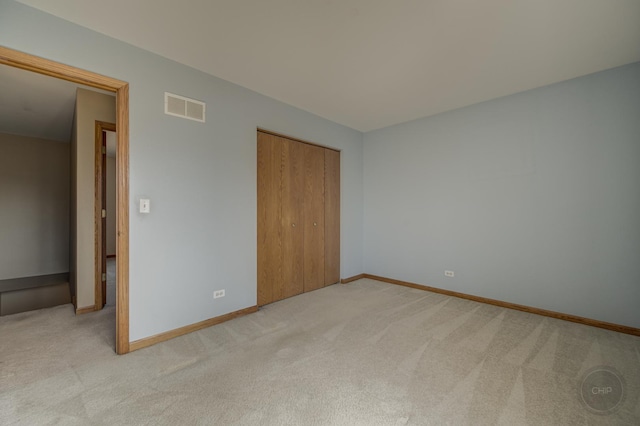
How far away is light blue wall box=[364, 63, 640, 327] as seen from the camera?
2658mm

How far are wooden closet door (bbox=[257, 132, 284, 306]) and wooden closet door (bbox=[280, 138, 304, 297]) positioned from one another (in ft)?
0.28

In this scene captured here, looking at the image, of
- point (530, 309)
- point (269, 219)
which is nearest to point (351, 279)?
point (269, 219)

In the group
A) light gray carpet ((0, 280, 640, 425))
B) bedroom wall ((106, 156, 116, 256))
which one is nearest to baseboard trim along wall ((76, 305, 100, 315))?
light gray carpet ((0, 280, 640, 425))

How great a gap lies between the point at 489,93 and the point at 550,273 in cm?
231

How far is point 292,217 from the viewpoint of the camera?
3748 mm

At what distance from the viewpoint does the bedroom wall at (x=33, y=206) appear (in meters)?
4.63

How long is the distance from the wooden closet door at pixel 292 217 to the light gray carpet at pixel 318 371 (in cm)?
75

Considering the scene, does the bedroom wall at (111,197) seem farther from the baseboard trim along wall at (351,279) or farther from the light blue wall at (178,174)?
the baseboard trim along wall at (351,279)

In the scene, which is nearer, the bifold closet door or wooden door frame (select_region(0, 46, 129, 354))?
wooden door frame (select_region(0, 46, 129, 354))

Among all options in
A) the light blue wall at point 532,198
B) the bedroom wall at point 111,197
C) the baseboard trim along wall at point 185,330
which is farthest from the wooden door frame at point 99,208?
the bedroom wall at point 111,197

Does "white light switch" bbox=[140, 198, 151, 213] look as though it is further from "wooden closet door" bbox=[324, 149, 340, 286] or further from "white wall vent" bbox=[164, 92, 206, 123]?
"wooden closet door" bbox=[324, 149, 340, 286]

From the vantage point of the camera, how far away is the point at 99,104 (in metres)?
3.22

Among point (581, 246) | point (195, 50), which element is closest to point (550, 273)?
point (581, 246)

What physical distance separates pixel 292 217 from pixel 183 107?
1.89 metres
